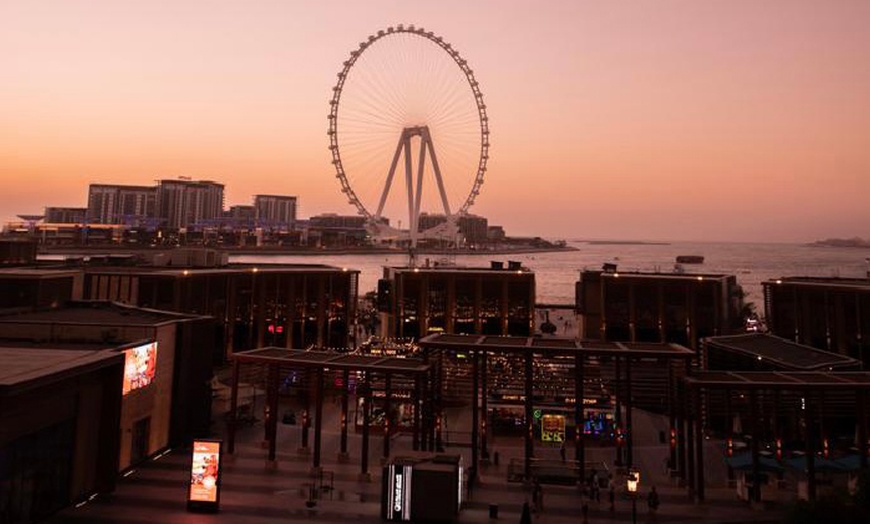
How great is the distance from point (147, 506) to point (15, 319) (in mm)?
14238

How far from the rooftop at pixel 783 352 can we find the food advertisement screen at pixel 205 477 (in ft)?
94.4

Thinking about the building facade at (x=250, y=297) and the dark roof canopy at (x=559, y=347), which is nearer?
the dark roof canopy at (x=559, y=347)

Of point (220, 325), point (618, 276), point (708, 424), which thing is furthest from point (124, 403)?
point (618, 276)

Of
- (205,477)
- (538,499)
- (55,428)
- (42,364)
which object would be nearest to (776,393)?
(538,499)

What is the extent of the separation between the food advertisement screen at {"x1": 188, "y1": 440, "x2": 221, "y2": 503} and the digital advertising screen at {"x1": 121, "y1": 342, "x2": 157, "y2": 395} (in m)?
5.10

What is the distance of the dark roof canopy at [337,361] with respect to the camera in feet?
88.5

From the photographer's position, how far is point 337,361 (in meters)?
28.1

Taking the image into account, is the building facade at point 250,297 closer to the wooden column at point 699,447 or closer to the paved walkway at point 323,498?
the paved walkway at point 323,498

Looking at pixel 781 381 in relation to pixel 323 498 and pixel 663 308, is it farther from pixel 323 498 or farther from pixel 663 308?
pixel 663 308

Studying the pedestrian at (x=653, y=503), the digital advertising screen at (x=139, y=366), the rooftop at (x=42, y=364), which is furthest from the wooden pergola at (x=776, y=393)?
the digital advertising screen at (x=139, y=366)

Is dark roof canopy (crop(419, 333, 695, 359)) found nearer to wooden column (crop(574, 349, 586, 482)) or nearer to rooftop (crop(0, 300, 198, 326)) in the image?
Answer: wooden column (crop(574, 349, 586, 482))

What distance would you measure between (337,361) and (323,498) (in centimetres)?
654

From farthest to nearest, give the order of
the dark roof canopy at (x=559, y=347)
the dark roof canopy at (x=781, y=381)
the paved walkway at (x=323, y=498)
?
1. the dark roof canopy at (x=559, y=347)
2. the dark roof canopy at (x=781, y=381)
3. the paved walkway at (x=323, y=498)

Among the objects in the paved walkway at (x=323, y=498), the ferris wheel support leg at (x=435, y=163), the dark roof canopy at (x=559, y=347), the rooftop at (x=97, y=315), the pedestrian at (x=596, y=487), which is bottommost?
the paved walkway at (x=323, y=498)
